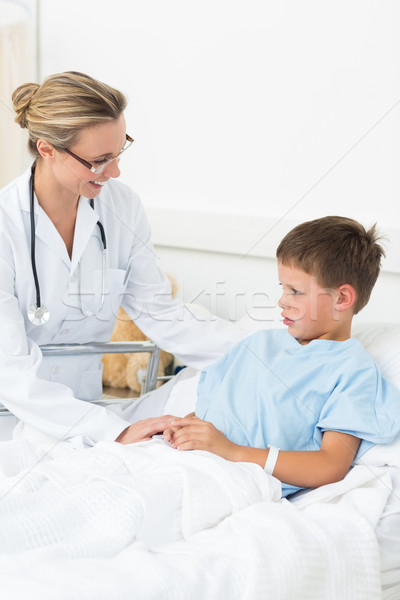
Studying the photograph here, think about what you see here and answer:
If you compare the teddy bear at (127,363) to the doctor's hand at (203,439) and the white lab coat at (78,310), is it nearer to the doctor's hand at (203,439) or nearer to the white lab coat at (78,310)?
the white lab coat at (78,310)

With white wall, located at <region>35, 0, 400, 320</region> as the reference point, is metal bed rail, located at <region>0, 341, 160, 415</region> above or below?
below

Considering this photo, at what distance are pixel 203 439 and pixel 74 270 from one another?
0.69 metres

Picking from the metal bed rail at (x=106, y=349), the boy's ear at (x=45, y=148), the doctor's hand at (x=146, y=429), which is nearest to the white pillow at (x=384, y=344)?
the doctor's hand at (x=146, y=429)

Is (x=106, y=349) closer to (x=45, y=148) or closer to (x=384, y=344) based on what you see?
(x=45, y=148)

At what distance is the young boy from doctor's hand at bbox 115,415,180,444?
0.05m

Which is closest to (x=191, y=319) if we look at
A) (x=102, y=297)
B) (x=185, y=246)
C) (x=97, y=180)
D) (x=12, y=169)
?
(x=102, y=297)

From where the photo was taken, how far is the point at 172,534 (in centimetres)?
117

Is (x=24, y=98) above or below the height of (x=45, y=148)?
above

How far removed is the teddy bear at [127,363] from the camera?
2729 millimetres

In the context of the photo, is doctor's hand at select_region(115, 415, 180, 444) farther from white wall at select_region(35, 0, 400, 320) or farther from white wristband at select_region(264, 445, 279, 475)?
white wall at select_region(35, 0, 400, 320)

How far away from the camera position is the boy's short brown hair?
1.57 metres

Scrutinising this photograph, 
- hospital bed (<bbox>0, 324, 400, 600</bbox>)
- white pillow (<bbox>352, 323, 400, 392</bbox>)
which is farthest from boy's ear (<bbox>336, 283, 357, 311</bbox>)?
hospital bed (<bbox>0, 324, 400, 600</bbox>)

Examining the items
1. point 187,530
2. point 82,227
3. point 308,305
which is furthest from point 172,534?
point 82,227

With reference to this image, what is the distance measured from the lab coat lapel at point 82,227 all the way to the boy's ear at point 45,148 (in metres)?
0.18
